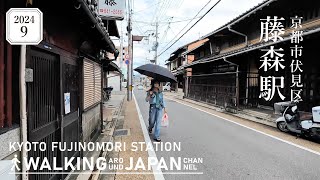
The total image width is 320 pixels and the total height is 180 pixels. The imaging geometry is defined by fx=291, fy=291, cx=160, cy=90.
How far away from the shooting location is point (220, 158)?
7398 millimetres

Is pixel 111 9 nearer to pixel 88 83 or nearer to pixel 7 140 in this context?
pixel 88 83

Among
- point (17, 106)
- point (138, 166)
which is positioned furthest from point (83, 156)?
point (17, 106)

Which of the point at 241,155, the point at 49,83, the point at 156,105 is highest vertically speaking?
the point at 49,83

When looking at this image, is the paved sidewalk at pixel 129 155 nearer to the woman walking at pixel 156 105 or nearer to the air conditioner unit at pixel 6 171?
the woman walking at pixel 156 105

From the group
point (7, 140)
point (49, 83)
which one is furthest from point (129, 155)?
point (7, 140)

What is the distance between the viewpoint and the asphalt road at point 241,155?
6184 mm

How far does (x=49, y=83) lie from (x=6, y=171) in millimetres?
2182

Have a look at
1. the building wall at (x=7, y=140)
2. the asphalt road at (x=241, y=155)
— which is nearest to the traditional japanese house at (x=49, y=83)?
the building wall at (x=7, y=140)

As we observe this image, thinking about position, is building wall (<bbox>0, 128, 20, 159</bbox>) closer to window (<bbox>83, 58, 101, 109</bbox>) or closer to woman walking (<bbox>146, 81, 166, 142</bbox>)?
window (<bbox>83, 58, 101, 109</bbox>)

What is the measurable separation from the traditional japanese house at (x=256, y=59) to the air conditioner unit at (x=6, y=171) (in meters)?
10.3

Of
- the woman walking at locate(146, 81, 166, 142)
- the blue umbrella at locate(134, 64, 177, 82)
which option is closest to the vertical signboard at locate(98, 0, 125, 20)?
the blue umbrella at locate(134, 64, 177, 82)

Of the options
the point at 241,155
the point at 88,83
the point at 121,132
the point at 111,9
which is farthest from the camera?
the point at 111,9

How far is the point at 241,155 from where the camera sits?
776 cm

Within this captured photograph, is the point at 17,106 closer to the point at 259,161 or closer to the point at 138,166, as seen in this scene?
A: the point at 138,166
